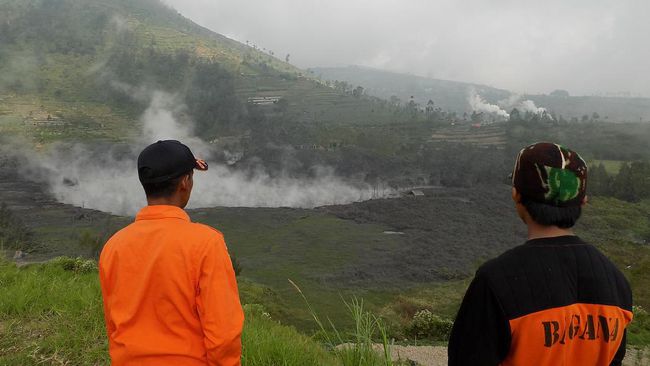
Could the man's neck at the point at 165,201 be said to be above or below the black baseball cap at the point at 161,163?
below

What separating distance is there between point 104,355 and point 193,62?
347 feet

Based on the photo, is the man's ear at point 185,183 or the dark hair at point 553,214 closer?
the dark hair at point 553,214

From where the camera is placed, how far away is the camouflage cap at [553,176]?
1689mm

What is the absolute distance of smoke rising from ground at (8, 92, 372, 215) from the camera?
53938 millimetres

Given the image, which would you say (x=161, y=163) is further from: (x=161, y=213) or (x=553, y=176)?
(x=553, y=176)

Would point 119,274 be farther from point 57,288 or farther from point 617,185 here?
point 617,185

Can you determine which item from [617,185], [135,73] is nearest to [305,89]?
[135,73]

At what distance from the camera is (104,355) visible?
355 centimetres

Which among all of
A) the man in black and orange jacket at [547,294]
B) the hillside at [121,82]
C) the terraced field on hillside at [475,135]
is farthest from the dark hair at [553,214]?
the terraced field on hillside at [475,135]

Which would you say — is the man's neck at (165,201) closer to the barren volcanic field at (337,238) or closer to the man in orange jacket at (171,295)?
the man in orange jacket at (171,295)

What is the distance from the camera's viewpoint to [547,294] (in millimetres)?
1593

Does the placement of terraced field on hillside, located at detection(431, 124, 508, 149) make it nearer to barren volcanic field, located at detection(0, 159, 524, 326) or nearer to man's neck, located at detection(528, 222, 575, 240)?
barren volcanic field, located at detection(0, 159, 524, 326)

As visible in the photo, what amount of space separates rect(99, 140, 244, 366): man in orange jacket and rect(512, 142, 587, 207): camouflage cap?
1.34 meters

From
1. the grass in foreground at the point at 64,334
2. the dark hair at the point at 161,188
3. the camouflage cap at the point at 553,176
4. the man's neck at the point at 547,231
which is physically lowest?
the grass in foreground at the point at 64,334
